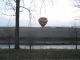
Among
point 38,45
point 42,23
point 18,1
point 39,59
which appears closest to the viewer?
point 39,59

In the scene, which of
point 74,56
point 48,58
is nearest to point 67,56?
point 74,56

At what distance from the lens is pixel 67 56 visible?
16484 mm

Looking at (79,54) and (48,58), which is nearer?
(48,58)

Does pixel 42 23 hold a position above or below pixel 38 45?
above

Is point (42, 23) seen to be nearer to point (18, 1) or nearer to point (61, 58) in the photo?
point (18, 1)

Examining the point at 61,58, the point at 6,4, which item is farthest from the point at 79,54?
the point at 6,4

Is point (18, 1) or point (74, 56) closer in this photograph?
point (74, 56)

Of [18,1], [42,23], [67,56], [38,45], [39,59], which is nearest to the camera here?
[39,59]

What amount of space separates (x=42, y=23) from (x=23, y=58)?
634 inches

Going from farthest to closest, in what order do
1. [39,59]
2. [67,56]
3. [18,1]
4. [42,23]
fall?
1. [42,23]
2. [18,1]
3. [67,56]
4. [39,59]

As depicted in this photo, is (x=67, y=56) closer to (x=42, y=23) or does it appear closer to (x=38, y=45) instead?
(x=38, y=45)

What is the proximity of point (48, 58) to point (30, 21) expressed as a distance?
5343mm

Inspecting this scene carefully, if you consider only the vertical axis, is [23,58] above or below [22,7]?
below

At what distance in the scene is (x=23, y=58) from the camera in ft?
51.0
